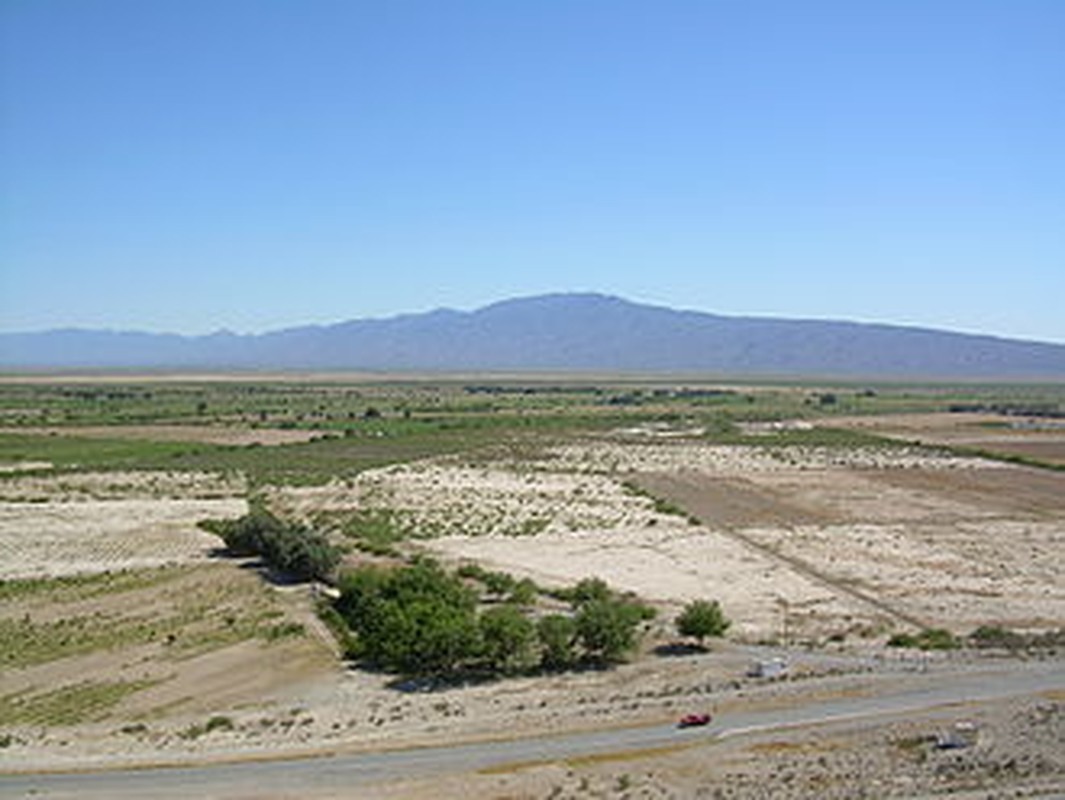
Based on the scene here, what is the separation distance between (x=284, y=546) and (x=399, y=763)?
71.5ft

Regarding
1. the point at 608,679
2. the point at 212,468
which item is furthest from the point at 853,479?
the point at 608,679

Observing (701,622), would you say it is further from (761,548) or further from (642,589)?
(761,548)

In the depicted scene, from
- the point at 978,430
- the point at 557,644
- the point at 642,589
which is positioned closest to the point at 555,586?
the point at 642,589

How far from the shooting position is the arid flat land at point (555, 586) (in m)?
25.5

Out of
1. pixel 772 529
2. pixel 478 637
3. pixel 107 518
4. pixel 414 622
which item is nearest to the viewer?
pixel 478 637

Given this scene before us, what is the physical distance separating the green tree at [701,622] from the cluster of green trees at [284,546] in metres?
15.9

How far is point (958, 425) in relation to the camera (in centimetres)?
12988

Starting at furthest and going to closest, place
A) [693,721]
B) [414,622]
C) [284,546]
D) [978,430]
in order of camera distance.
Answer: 1. [978,430]
2. [284,546]
3. [414,622]
4. [693,721]

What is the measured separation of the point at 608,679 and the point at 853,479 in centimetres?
5135

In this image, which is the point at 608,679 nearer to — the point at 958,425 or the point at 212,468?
the point at 212,468

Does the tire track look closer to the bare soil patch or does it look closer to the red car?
the red car

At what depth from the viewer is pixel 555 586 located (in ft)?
144

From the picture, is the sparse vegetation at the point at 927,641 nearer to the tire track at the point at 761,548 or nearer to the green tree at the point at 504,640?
the tire track at the point at 761,548

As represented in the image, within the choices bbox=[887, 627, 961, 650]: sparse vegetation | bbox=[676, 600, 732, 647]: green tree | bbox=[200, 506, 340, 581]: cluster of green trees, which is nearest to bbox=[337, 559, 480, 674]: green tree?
bbox=[200, 506, 340, 581]: cluster of green trees
